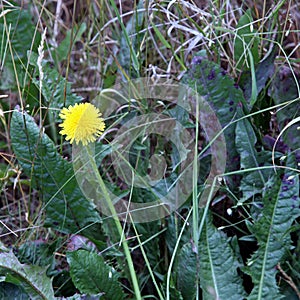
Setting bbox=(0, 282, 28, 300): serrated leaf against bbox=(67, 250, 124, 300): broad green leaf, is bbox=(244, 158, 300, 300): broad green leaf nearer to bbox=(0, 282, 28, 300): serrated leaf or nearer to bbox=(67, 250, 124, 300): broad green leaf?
bbox=(67, 250, 124, 300): broad green leaf

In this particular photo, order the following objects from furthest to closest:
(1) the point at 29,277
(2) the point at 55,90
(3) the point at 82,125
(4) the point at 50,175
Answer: (2) the point at 55,90 → (4) the point at 50,175 → (1) the point at 29,277 → (3) the point at 82,125

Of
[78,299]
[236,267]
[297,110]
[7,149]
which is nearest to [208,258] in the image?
[236,267]

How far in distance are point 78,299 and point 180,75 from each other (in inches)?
21.2

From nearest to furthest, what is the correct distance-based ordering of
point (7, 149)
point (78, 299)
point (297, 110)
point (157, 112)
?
point (78, 299) < point (297, 110) < point (157, 112) < point (7, 149)

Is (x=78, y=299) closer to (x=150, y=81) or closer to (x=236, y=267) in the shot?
(x=236, y=267)

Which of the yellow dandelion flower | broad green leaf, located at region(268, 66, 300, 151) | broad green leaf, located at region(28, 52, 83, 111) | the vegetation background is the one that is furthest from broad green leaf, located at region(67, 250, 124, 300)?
broad green leaf, located at region(268, 66, 300, 151)

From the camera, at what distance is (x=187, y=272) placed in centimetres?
96

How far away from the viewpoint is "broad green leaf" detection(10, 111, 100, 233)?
1032 mm

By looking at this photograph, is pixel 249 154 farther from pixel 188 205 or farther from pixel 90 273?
pixel 90 273

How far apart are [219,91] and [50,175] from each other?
0.39 metres

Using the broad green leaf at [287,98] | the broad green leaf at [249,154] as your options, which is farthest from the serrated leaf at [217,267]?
the broad green leaf at [287,98]

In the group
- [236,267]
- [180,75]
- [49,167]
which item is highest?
[180,75]

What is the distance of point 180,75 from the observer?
117 cm

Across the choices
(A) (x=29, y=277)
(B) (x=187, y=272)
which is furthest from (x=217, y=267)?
(A) (x=29, y=277)
